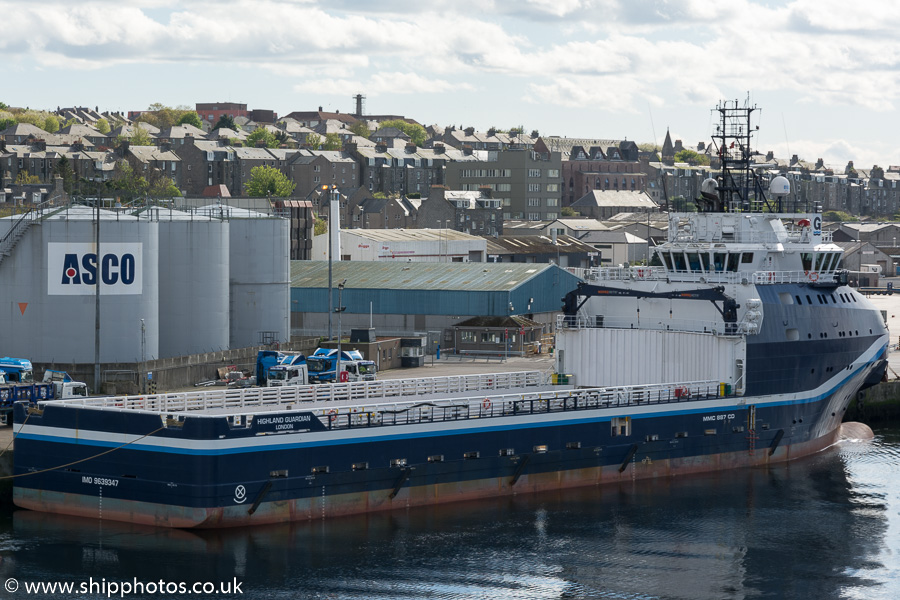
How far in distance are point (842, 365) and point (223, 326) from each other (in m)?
31.3

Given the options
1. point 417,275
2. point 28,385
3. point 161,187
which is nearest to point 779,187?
point 28,385

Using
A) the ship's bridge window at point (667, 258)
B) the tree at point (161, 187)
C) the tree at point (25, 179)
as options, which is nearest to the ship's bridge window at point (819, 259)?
the ship's bridge window at point (667, 258)

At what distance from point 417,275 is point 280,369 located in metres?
28.5

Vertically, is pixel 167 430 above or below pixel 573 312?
below

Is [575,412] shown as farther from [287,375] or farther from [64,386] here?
[64,386]

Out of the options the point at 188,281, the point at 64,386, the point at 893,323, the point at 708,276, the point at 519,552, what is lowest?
the point at 519,552

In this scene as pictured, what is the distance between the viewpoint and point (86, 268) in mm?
61156

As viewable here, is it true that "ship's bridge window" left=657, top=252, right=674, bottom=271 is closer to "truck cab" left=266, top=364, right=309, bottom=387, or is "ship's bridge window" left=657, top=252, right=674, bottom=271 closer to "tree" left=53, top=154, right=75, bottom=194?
"truck cab" left=266, top=364, right=309, bottom=387

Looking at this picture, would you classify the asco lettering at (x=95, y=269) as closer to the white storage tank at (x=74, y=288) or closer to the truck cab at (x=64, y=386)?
the white storage tank at (x=74, y=288)

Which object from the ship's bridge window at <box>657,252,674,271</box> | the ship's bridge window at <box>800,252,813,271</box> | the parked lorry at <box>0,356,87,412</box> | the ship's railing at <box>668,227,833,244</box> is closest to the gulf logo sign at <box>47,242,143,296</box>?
the parked lorry at <box>0,356,87,412</box>

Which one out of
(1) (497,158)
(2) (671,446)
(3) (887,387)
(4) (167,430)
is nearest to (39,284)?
(4) (167,430)

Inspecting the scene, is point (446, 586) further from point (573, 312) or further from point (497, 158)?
point (497, 158)

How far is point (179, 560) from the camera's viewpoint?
39531 millimetres

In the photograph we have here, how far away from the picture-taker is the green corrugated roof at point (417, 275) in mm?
87250
